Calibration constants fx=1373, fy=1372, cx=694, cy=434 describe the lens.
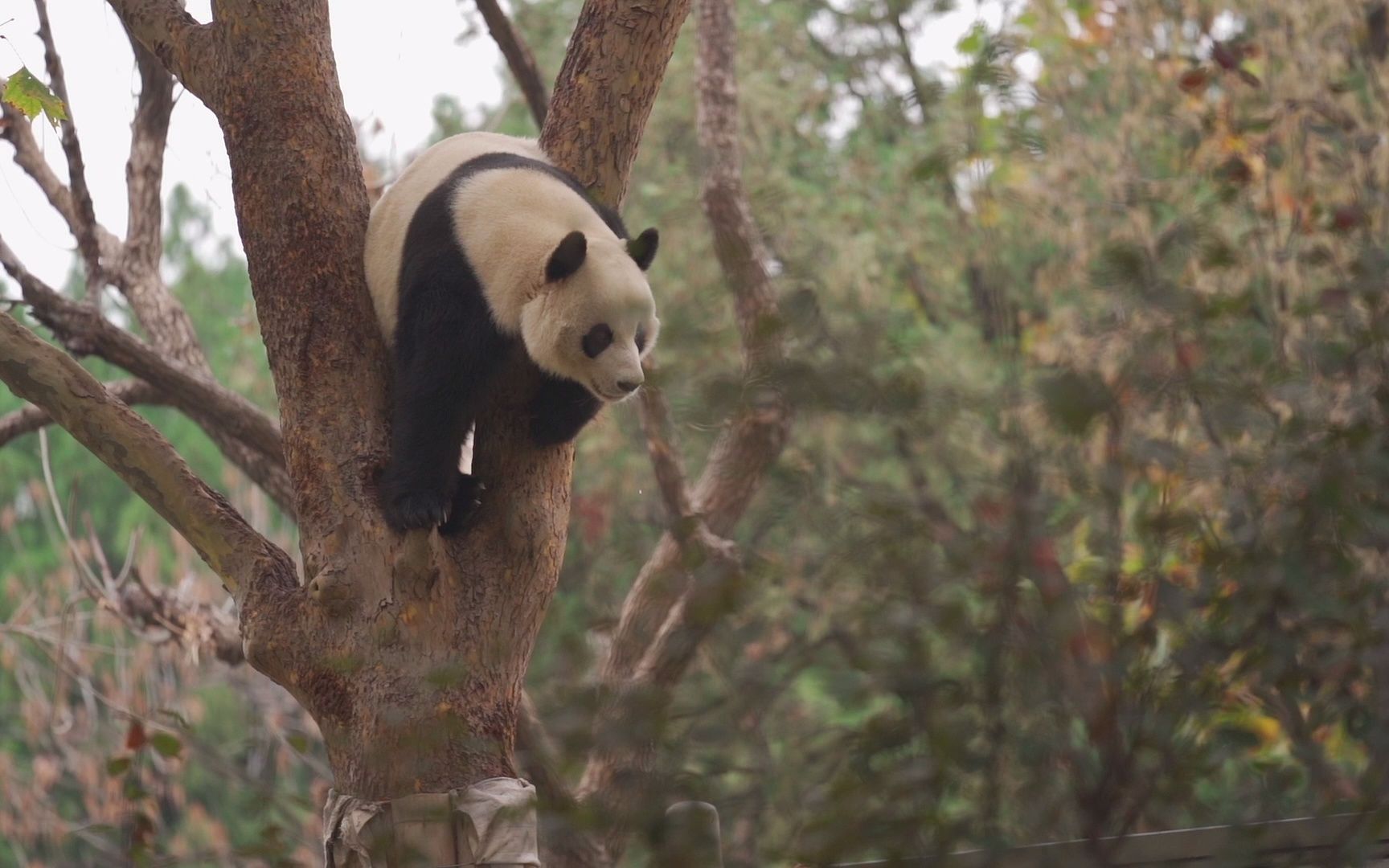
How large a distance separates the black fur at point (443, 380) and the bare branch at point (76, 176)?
149 cm

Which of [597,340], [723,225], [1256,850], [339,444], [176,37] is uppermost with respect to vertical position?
[176,37]

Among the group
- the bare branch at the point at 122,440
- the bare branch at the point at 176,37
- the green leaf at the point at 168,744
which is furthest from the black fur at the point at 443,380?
the green leaf at the point at 168,744

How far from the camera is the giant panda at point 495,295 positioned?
112 inches

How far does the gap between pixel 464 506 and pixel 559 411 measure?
0.32 m

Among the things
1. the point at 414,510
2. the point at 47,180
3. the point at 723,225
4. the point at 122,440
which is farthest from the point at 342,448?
the point at 47,180

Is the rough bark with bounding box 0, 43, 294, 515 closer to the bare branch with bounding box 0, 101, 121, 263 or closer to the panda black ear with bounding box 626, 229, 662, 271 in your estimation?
the bare branch with bounding box 0, 101, 121, 263

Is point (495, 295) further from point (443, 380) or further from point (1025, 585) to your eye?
point (1025, 585)

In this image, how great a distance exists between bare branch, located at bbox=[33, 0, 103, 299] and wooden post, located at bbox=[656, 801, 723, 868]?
11.5 ft

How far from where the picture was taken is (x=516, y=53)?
16.9 feet

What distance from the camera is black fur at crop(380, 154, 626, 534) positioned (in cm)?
270

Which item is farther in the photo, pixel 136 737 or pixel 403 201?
pixel 136 737

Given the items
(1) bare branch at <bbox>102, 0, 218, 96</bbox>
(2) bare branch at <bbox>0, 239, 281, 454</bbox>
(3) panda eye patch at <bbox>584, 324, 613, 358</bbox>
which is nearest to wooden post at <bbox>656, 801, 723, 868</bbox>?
(3) panda eye patch at <bbox>584, 324, 613, 358</bbox>

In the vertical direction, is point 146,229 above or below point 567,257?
above

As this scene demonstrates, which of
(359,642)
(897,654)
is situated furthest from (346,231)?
(897,654)
